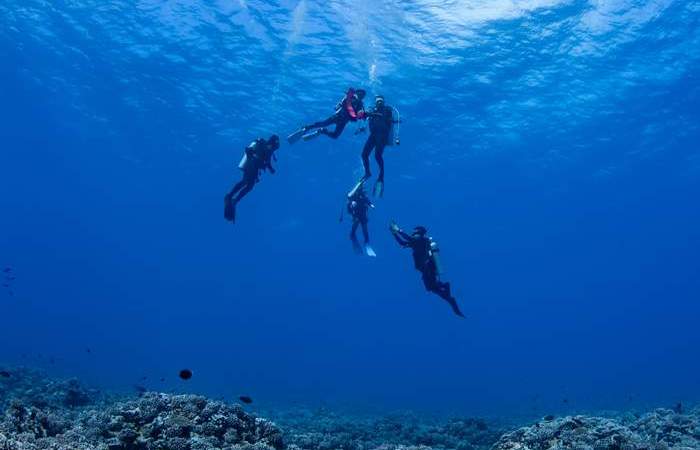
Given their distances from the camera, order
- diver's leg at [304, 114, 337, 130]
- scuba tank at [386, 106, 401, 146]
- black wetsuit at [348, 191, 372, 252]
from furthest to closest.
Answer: black wetsuit at [348, 191, 372, 252] → scuba tank at [386, 106, 401, 146] → diver's leg at [304, 114, 337, 130]

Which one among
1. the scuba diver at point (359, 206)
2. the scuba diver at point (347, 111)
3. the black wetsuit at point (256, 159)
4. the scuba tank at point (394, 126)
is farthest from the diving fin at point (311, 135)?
the scuba diver at point (359, 206)

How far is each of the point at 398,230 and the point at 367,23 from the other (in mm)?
14823

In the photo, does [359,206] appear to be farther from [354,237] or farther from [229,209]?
[229,209]

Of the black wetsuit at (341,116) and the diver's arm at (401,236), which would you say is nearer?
the diver's arm at (401,236)

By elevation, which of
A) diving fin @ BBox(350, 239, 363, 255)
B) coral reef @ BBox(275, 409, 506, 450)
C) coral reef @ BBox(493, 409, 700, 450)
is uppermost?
diving fin @ BBox(350, 239, 363, 255)

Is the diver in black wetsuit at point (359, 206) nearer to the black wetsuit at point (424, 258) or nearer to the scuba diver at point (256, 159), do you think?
the black wetsuit at point (424, 258)

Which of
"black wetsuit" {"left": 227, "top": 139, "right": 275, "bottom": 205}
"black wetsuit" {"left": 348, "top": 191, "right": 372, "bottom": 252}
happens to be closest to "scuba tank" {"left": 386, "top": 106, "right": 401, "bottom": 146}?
"black wetsuit" {"left": 348, "top": 191, "right": 372, "bottom": 252}

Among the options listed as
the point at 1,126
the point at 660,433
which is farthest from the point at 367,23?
the point at 1,126

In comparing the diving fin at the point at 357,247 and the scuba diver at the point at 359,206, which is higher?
the scuba diver at the point at 359,206

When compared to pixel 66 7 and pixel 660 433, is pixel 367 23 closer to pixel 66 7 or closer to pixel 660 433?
pixel 66 7

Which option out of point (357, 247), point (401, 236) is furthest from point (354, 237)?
point (401, 236)

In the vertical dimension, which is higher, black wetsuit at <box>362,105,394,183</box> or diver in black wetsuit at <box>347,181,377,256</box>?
black wetsuit at <box>362,105,394,183</box>

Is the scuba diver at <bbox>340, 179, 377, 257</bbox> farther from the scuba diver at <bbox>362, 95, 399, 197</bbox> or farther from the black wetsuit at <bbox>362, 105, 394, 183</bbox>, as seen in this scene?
the black wetsuit at <bbox>362, 105, 394, 183</bbox>

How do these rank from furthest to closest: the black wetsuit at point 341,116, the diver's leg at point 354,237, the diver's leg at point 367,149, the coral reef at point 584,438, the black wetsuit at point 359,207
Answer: the diver's leg at point 354,237
the black wetsuit at point 359,207
the diver's leg at point 367,149
the black wetsuit at point 341,116
the coral reef at point 584,438
